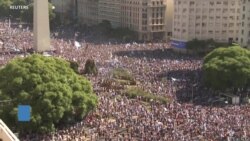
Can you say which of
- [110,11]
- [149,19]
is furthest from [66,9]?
[149,19]

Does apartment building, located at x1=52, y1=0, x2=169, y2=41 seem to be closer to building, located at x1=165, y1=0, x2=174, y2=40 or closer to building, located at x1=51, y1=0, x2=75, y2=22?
building, located at x1=165, y1=0, x2=174, y2=40

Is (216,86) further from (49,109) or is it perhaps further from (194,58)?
(194,58)

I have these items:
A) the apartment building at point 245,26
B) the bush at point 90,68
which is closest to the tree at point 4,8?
the apartment building at point 245,26

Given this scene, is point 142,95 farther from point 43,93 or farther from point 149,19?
point 149,19

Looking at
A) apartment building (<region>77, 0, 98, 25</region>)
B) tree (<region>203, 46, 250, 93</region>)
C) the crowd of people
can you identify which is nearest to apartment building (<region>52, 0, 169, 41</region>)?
apartment building (<region>77, 0, 98, 25</region>)

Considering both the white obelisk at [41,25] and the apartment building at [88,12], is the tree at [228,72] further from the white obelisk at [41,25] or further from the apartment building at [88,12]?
the apartment building at [88,12]
